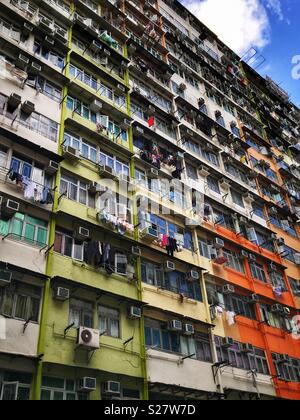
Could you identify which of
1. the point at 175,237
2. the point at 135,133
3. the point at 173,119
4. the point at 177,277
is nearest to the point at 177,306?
the point at 177,277

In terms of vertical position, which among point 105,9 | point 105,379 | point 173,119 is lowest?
point 105,379

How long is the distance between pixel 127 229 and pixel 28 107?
15.9ft

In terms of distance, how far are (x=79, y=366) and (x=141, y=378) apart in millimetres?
1993

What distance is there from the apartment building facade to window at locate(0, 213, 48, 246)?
60mm

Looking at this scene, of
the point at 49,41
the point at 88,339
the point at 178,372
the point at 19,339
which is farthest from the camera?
the point at 49,41

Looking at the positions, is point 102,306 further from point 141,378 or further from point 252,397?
point 252,397

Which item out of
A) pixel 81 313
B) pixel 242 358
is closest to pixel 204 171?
pixel 242 358

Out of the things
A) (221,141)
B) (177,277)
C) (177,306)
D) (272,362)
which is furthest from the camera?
(221,141)

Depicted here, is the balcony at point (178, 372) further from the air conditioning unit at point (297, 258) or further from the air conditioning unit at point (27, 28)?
the air conditioning unit at point (27, 28)

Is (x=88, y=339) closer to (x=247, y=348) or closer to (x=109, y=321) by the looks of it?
(x=109, y=321)

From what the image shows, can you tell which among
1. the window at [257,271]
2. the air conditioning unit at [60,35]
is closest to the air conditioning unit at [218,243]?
the window at [257,271]

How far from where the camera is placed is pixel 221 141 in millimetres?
22297

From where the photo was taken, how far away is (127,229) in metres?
13.4

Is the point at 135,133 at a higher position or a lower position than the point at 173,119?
lower
